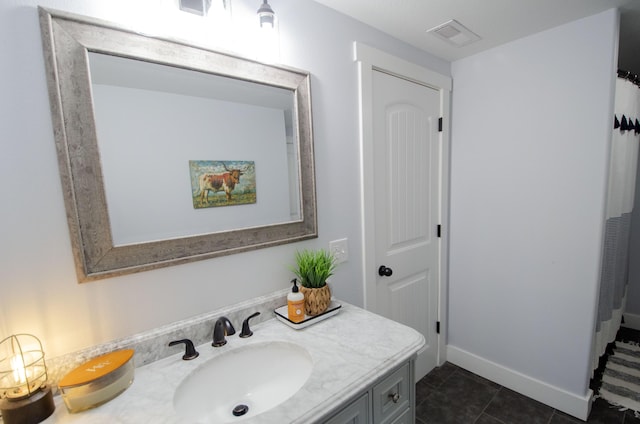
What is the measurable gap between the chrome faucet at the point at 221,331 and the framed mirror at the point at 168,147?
0.81ft

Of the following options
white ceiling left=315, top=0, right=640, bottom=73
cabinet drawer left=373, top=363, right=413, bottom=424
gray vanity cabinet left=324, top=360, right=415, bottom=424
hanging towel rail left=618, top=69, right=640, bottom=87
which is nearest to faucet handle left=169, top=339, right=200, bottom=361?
gray vanity cabinet left=324, top=360, right=415, bottom=424

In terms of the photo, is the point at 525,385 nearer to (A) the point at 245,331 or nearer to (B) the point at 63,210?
(A) the point at 245,331

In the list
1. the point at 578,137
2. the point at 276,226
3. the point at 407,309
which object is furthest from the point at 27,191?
the point at 578,137

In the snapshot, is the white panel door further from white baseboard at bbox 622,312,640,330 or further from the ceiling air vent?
white baseboard at bbox 622,312,640,330

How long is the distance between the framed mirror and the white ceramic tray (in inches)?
11.3

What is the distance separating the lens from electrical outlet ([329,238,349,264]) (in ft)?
4.69

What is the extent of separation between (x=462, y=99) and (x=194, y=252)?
1994mm

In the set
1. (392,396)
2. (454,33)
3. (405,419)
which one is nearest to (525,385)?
(405,419)

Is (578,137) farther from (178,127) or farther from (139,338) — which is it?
(139,338)

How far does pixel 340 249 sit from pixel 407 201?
625 millimetres

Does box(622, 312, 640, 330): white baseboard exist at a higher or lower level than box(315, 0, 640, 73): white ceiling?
lower

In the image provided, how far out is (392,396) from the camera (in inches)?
37.2

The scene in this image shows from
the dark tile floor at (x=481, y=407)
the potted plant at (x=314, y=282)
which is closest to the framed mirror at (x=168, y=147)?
the potted plant at (x=314, y=282)

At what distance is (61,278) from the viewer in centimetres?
81
